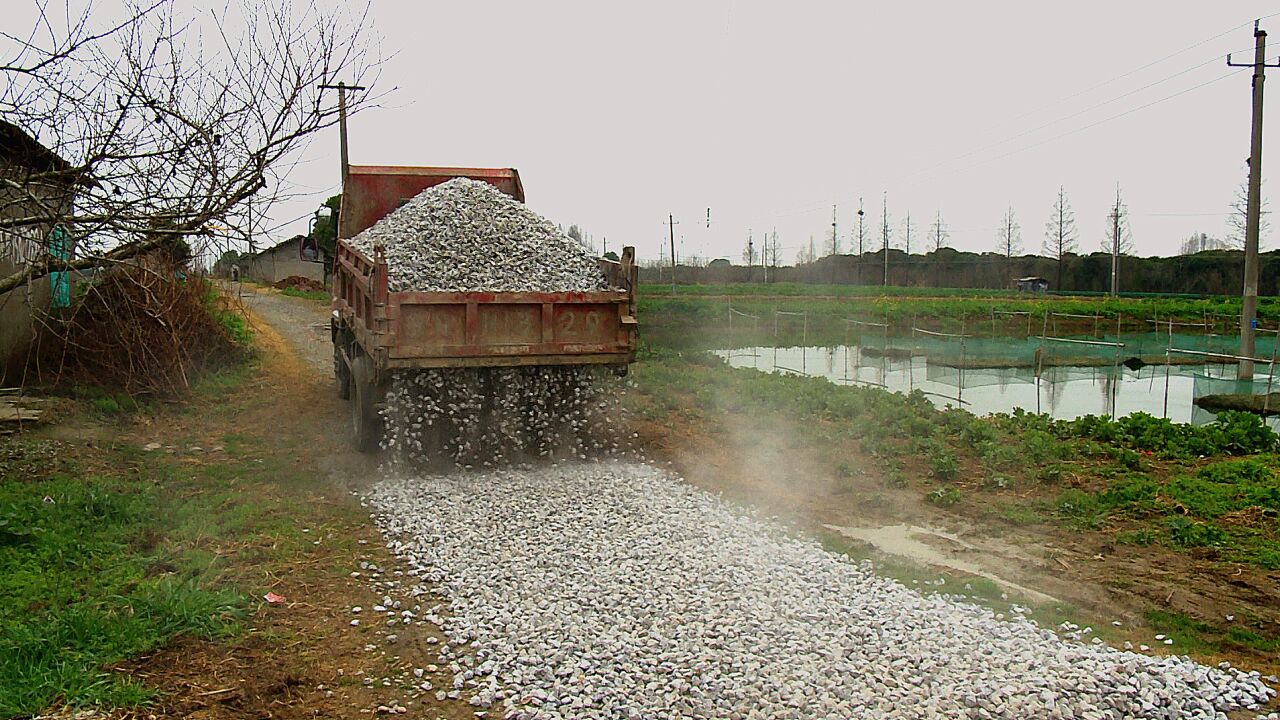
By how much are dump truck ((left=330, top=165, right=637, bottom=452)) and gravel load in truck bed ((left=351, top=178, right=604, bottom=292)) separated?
31 cm

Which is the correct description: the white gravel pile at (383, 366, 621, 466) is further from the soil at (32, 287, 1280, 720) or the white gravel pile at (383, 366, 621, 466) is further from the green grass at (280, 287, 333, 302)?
the green grass at (280, 287, 333, 302)

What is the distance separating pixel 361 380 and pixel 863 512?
4.72 meters

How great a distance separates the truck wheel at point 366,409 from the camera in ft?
27.8

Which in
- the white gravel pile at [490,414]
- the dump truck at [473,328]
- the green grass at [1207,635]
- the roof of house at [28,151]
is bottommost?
the green grass at [1207,635]

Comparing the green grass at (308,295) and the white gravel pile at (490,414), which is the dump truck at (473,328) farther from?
the green grass at (308,295)

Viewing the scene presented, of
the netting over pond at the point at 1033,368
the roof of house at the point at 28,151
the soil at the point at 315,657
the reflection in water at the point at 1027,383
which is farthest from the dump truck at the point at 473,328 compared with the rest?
the netting over pond at the point at 1033,368

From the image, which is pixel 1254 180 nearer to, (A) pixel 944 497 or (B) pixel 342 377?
A: (A) pixel 944 497

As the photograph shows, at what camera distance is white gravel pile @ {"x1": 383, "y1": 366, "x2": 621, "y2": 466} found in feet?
26.9

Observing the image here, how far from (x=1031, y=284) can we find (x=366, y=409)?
51.1 m

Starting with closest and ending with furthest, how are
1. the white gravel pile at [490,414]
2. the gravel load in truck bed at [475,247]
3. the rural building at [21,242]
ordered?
1. the rural building at [21,242]
2. the white gravel pile at [490,414]
3. the gravel load in truck bed at [475,247]

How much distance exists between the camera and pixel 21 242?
10039 mm

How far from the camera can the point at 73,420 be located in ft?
32.0

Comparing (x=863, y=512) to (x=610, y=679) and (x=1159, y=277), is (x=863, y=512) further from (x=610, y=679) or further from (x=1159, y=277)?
(x=1159, y=277)

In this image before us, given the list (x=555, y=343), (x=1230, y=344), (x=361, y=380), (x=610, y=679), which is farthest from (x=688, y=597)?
(x=1230, y=344)
